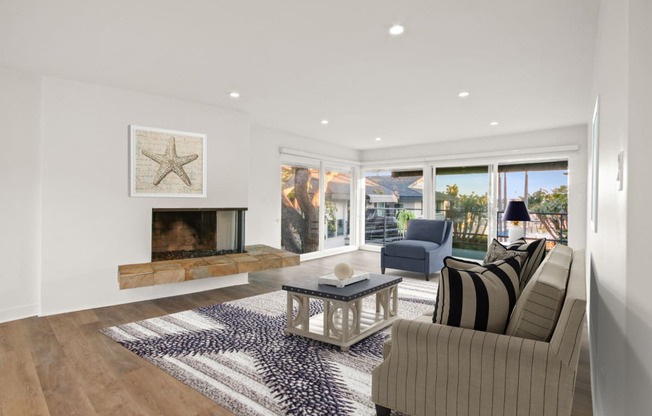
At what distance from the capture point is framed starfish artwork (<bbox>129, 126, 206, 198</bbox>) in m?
4.23

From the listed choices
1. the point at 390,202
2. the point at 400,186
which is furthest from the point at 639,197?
the point at 390,202

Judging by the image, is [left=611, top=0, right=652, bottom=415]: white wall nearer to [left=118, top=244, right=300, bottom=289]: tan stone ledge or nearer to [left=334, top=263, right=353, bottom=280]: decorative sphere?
[left=334, top=263, right=353, bottom=280]: decorative sphere

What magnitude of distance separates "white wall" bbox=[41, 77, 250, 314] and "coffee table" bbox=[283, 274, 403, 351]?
2.11 metres

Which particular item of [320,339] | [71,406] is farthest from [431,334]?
[71,406]

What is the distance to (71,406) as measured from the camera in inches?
82.9

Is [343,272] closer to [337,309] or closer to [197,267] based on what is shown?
[337,309]

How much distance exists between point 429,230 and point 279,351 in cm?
382

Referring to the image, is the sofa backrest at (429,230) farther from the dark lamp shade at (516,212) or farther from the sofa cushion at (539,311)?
the sofa cushion at (539,311)

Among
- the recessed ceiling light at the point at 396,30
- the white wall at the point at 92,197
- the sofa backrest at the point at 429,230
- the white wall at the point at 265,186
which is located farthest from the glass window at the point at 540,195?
the white wall at the point at 92,197

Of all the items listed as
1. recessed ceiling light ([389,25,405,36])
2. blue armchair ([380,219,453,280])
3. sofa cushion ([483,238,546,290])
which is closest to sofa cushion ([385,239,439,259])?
blue armchair ([380,219,453,280])

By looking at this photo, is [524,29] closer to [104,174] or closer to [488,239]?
[104,174]

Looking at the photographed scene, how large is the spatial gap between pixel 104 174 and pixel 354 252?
534 centimetres

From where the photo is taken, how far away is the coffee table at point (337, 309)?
114 inches

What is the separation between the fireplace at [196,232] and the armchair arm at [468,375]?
3427 millimetres
